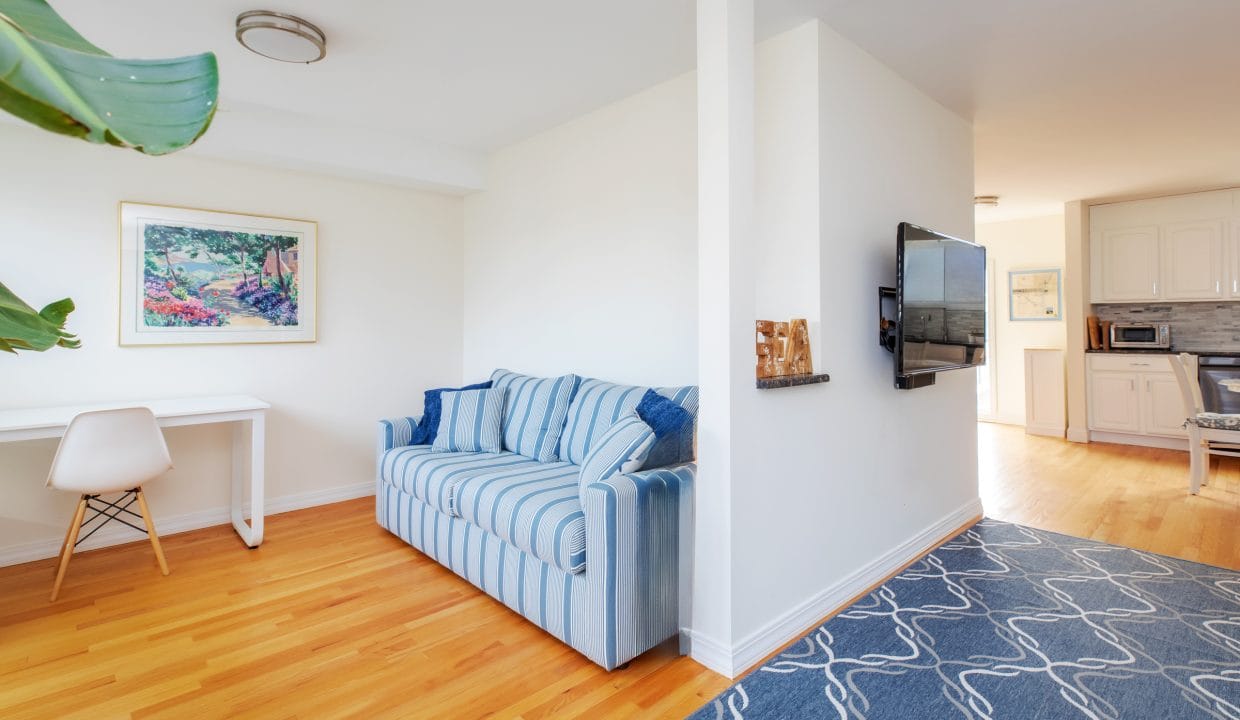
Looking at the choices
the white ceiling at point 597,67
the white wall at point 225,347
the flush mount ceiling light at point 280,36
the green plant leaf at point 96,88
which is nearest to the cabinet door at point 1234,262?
the white ceiling at point 597,67

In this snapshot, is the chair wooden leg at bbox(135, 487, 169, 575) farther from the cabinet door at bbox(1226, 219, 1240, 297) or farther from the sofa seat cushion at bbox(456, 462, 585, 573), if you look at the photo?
the cabinet door at bbox(1226, 219, 1240, 297)

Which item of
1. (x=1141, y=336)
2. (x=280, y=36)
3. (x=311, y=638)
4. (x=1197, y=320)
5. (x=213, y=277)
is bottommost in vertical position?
(x=311, y=638)

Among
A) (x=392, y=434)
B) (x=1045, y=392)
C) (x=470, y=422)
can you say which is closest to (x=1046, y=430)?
(x=1045, y=392)

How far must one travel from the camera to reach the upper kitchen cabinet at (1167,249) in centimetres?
→ 547

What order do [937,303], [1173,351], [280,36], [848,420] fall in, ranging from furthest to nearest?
[1173,351] → [937,303] → [848,420] → [280,36]

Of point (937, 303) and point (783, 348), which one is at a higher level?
point (937, 303)

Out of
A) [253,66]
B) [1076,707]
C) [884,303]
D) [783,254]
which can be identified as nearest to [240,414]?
[253,66]

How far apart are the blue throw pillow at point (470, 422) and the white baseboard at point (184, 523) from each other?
3.95 ft

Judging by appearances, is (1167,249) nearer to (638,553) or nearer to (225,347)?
(638,553)

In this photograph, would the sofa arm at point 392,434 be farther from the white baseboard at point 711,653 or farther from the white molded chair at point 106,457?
the white baseboard at point 711,653

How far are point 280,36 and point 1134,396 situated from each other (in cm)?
732

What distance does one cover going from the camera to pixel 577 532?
2.22m

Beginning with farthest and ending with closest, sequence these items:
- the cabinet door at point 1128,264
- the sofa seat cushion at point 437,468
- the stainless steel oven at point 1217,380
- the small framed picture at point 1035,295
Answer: the small framed picture at point 1035,295 < the cabinet door at point 1128,264 < the stainless steel oven at point 1217,380 < the sofa seat cushion at point 437,468

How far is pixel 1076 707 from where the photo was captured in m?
1.94
